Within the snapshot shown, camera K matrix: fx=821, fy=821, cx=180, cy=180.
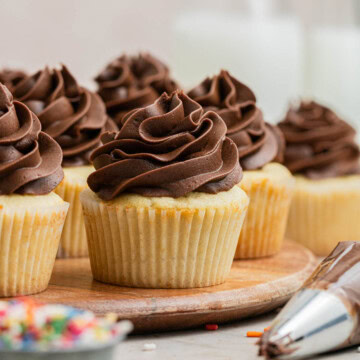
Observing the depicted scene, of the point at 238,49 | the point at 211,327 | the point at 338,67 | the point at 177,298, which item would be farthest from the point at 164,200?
the point at 338,67

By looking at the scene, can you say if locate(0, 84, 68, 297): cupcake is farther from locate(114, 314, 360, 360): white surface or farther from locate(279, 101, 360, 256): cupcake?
locate(279, 101, 360, 256): cupcake

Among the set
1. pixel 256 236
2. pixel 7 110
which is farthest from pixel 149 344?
pixel 256 236

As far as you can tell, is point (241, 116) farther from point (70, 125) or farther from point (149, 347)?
point (149, 347)

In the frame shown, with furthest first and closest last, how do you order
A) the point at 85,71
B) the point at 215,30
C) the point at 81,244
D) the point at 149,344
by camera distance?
the point at 85,71 < the point at 215,30 < the point at 81,244 < the point at 149,344

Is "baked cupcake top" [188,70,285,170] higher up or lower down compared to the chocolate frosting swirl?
higher up

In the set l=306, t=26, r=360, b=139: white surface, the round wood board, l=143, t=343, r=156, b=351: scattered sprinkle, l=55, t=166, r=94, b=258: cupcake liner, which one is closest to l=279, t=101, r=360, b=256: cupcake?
the round wood board

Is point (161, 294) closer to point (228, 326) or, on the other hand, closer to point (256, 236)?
point (228, 326)

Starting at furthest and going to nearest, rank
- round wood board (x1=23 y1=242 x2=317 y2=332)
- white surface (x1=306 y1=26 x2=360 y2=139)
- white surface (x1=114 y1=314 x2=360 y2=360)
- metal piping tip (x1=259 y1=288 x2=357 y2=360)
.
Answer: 1. white surface (x1=306 y1=26 x2=360 y2=139)
2. round wood board (x1=23 y1=242 x2=317 y2=332)
3. white surface (x1=114 y1=314 x2=360 y2=360)
4. metal piping tip (x1=259 y1=288 x2=357 y2=360)
